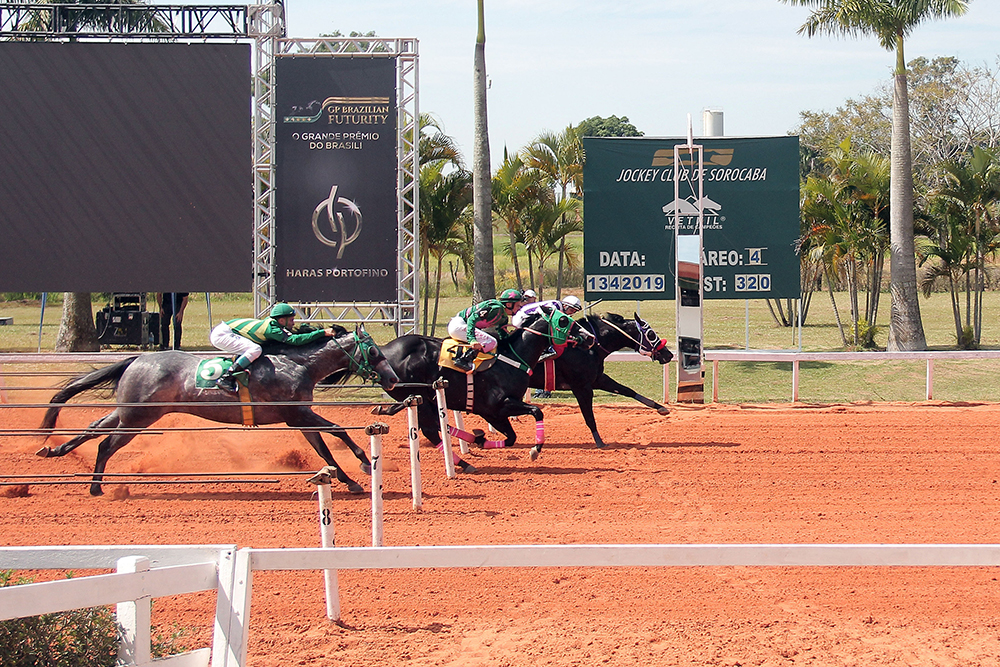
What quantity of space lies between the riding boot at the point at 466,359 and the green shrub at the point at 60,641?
7.12m

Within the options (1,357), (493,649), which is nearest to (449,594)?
(493,649)

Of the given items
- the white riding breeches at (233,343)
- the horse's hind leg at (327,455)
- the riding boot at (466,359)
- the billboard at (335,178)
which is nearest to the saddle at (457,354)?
the riding boot at (466,359)

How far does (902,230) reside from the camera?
63.0 ft

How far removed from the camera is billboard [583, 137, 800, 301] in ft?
55.8

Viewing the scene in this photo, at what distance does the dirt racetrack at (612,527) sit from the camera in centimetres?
572

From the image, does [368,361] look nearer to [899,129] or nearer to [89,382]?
[89,382]

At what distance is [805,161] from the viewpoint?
209 ft

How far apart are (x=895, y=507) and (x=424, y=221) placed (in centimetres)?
1411

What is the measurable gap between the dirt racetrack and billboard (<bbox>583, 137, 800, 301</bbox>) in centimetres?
380

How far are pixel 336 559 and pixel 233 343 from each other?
5567 millimetres

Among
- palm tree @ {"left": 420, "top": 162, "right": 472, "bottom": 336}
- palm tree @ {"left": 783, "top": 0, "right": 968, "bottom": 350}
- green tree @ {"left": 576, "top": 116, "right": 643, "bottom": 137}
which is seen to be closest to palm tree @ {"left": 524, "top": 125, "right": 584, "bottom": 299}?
palm tree @ {"left": 420, "top": 162, "right": 472, "bottom": 336}

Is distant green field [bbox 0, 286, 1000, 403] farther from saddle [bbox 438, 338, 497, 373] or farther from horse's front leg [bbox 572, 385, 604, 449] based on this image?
saddle [bbox 438, 338, 497, 373]

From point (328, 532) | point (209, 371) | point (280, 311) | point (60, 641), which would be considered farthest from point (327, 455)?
point (60, 641)

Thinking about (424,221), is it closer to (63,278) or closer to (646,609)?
(63,278)
